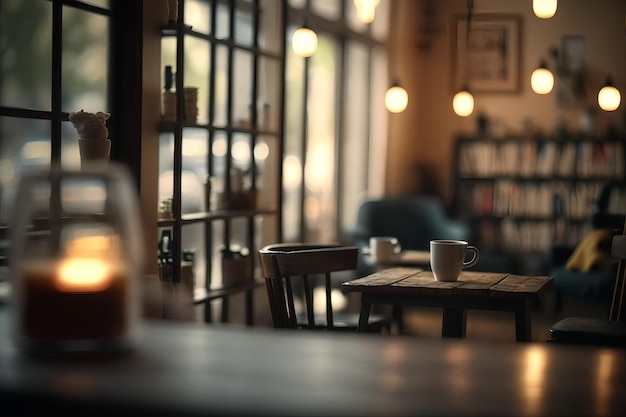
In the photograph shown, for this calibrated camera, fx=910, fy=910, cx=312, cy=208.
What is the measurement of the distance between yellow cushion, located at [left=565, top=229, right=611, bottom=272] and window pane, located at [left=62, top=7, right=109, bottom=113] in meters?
3.42

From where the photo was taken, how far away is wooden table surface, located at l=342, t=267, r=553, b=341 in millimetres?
3129

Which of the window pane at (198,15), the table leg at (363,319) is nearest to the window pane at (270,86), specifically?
the window pane at (198,15)

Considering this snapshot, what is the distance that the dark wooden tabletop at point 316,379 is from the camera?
0.88 meters

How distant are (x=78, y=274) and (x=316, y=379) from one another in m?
0.29

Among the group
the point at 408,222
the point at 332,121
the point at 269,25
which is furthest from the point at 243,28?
the point at 408,222

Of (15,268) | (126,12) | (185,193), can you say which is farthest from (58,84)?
(15,268)

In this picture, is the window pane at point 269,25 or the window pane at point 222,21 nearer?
the window pane at point 222,21

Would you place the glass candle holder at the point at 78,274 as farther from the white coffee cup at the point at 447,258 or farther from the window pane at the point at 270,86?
the window pane at the point at 270,86

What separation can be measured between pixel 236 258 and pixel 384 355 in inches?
163

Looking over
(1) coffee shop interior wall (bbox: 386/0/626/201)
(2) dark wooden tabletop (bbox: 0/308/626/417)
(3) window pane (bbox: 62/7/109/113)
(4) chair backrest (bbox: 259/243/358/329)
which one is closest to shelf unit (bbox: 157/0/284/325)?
(3) window pane (bbox: 62/7/109/113)

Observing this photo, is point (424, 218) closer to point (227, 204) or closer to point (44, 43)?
point (227, 204)

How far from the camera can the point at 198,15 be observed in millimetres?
5289

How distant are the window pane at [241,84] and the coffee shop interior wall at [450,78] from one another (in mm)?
2643

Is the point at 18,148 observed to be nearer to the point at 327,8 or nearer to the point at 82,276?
the point at 82,276
